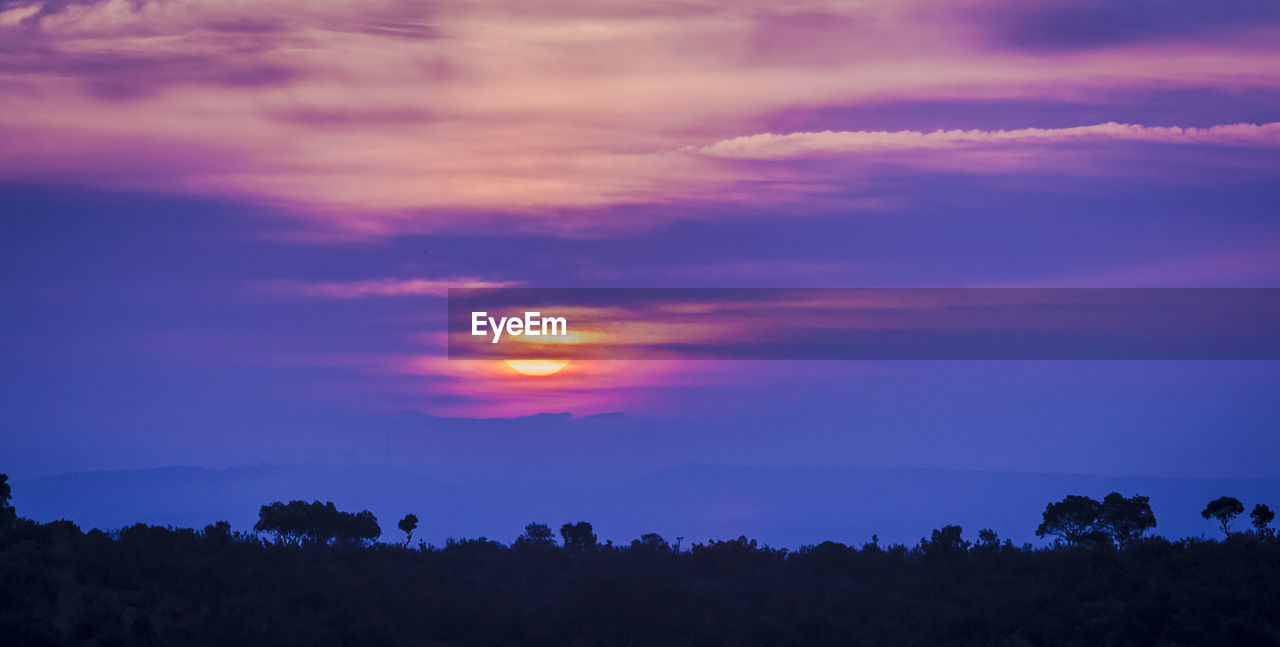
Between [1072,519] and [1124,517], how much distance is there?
2353mm

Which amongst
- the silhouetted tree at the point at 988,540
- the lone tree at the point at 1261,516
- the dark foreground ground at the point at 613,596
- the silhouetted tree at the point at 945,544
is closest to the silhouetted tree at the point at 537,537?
the dark foreground ground at the point at 613,596

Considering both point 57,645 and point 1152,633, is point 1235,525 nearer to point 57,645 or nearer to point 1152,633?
point 1152,633

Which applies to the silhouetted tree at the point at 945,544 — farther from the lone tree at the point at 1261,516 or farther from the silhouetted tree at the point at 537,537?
the silhouetted tree at the point at 537,537

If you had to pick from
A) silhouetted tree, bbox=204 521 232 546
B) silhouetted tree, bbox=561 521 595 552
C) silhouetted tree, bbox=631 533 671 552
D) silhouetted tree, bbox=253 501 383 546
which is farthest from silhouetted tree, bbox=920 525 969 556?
silhouetted tree, bbox=204 521 232 546

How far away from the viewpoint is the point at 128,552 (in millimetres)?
37312

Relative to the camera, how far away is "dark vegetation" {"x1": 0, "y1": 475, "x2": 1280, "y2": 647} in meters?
33.3

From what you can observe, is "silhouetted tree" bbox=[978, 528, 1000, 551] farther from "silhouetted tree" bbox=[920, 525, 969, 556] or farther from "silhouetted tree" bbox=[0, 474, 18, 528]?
"silhouetted tree" bbox=[0, 474, 18, 528]

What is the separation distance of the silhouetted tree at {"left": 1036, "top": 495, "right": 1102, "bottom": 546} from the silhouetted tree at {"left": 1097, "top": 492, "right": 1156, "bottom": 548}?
1.29 ft

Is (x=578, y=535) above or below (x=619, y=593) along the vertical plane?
above

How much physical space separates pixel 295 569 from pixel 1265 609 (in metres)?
29.2

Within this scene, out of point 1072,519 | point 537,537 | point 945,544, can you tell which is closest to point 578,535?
point 537,537

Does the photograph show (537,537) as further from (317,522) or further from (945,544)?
(945,544)

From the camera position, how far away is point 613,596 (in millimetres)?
39531

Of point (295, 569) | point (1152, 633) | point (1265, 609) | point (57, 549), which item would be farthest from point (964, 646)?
point (57, 549)
